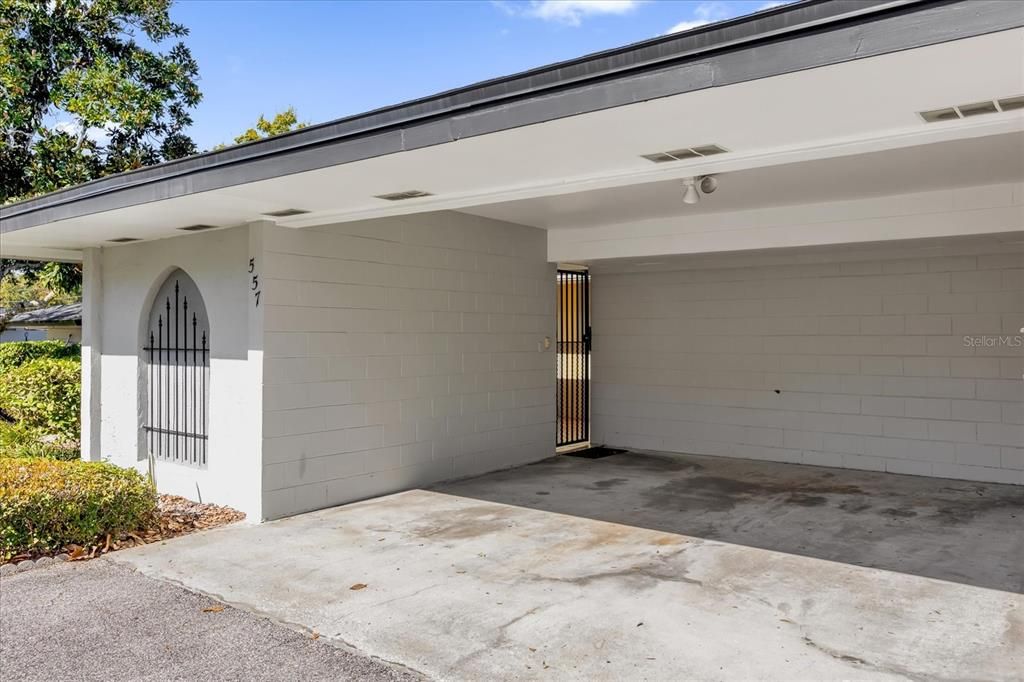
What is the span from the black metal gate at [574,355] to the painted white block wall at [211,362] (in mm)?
4675

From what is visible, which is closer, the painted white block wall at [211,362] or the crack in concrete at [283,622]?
the crack in concrete at [283,622]

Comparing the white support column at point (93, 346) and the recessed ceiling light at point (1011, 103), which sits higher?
the recessed ceiling light at point (1011, 103)

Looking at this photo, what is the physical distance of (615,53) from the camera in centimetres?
300

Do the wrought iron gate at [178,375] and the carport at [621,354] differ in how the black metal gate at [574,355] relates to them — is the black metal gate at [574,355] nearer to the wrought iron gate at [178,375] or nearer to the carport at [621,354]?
the carport at [621,354]

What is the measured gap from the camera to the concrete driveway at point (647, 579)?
334 cm

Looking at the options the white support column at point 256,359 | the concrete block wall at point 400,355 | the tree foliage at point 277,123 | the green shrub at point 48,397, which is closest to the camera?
the white support column at point 256,359

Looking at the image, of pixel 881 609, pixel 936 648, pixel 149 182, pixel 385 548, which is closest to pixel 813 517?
pixel 881 609

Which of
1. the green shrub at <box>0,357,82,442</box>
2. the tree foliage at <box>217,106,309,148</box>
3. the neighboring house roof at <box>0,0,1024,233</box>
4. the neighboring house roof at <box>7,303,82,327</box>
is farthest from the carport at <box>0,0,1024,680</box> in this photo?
the tree foliage at <box>217,106,309,148</box>

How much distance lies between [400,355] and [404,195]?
2096 millimetres

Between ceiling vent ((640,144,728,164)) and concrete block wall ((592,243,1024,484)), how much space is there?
15.2ft

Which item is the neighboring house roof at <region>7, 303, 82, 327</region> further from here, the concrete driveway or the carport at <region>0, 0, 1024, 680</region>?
the concrete driveway

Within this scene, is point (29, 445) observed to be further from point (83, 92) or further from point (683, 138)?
point (683, 138)

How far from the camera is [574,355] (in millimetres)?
9930

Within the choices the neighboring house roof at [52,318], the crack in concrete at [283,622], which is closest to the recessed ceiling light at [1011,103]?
the crack in concrete at [283,622]
